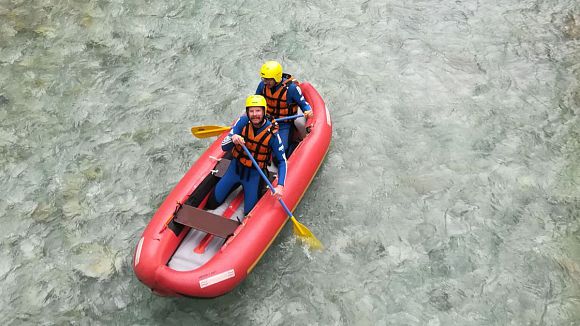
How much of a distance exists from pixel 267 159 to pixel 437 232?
1.72m

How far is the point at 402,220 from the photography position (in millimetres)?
4844

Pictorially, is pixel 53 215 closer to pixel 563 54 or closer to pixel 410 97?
pixel 410 97

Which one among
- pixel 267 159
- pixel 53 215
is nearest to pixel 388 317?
pixel 267 159

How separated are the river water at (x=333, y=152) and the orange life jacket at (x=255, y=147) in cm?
82

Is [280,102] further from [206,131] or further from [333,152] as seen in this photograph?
[333,152]

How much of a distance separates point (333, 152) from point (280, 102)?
91cm

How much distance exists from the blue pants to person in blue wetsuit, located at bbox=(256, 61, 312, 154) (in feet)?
2.21

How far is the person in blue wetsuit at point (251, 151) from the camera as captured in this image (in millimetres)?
4086

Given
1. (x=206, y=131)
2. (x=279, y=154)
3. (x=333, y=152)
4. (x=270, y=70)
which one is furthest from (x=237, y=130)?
(x=333, y=152)

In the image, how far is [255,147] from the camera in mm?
4180

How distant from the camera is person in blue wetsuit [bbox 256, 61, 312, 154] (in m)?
4.72

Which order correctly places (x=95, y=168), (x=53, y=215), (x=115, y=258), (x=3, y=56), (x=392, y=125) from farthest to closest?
(x=3, y=56)
(x=392, y=125)
(x=95, y=168)
(x=53, y=215)
(x=115, y=258)

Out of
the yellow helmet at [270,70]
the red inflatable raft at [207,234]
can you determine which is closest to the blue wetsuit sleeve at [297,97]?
the yellow helmet at [270,70]

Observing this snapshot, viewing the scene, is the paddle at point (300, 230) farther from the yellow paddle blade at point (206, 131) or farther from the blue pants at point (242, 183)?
A: the yellow paddle blade at point (206, 131)
